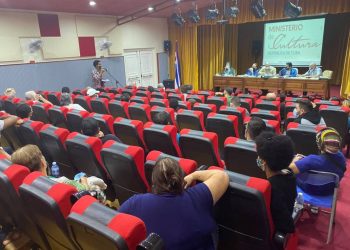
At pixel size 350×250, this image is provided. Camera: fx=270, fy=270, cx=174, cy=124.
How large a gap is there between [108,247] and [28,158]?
119 cm

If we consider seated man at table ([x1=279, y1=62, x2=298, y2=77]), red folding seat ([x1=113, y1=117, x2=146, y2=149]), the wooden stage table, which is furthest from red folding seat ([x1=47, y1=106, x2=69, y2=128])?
seated man at table ([x1=279, y1=62, x2=298, y2=77])

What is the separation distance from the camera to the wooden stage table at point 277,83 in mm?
7848

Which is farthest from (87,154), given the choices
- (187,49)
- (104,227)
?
(187,49)

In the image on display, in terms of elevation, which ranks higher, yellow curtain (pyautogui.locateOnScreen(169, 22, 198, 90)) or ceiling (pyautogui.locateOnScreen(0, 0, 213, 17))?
ceiling (pyautogui.locateOnScreen(0, 0, 213, 17))

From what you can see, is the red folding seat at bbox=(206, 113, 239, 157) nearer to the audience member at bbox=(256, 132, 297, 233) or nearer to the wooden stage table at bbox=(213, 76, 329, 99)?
the audience member at bbox=(256, 132, 297, 233)

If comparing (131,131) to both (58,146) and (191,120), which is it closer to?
(58,146)

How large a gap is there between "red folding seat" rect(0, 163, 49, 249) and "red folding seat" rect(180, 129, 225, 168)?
50.5 inches

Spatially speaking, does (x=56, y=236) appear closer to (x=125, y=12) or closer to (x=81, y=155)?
(x=81, y=155)

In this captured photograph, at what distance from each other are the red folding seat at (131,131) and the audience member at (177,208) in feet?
5.65

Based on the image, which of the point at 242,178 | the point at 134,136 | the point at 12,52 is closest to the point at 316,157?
the point at 242,178

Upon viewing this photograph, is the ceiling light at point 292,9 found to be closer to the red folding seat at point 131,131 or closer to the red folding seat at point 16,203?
the red folding seat at point 131,131

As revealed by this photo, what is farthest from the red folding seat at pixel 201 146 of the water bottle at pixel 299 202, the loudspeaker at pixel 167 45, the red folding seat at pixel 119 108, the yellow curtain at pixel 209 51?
the loudspeaker at pixel 167 45

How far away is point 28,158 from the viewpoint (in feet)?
6.28

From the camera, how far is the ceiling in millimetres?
6867
